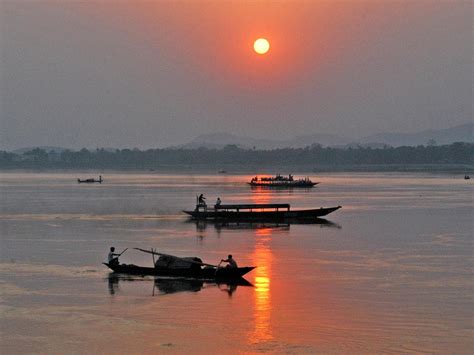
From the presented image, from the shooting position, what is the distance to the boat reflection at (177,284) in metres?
36.4

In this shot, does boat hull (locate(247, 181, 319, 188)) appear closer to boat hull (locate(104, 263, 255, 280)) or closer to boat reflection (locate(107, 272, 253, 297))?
boat hull (locate(104, 263, 255, 280))

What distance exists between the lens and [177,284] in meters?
37.7

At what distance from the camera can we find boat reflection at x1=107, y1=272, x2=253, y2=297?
120 ft

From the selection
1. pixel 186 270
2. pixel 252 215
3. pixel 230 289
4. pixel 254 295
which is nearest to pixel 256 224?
pixel 252 215

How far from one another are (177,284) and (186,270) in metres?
1.11

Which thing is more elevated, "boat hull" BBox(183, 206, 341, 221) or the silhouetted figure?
"boat hull" BBox(183, 206, 341, 221)

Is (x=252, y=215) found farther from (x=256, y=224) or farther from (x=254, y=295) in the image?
(x=254, y=295)

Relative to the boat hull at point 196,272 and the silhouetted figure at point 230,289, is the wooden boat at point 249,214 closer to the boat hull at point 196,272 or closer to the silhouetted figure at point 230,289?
the boat hull at point 196,272

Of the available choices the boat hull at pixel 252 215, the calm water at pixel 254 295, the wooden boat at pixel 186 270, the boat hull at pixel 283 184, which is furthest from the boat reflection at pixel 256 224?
the boat hull at pixel 283 184

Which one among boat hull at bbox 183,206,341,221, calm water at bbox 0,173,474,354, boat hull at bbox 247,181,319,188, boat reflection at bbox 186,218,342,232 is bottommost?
calm water at bbox 0,173,474,354

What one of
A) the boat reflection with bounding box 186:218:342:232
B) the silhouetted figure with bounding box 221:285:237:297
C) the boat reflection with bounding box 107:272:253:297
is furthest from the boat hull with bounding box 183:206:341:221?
the silhouetted figure with bounding box 221:285:237:297

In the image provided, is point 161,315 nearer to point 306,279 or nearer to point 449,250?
point 306,279

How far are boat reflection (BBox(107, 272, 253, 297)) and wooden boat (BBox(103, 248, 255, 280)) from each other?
0.23 metres

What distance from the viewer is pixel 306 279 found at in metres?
39.5
